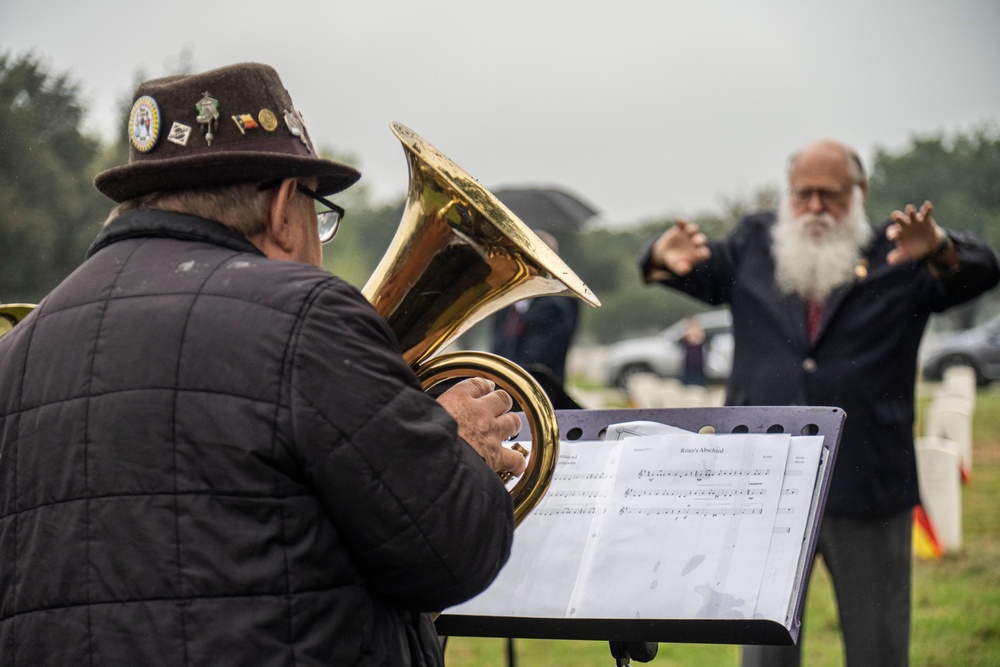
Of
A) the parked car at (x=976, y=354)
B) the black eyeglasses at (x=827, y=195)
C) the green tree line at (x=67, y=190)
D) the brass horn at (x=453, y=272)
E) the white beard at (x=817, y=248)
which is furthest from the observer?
the parked car at (x=976, y=354)

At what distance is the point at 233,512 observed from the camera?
1345mm

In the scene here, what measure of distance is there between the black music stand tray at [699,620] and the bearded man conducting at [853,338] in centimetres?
99

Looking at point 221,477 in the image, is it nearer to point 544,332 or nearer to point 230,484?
point 230,484

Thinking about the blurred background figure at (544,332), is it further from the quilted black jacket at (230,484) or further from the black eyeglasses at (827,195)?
the quilted black jacket at (230,484)

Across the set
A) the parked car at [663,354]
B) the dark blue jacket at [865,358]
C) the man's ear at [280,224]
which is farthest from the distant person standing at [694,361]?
the man's ear at [280,224]

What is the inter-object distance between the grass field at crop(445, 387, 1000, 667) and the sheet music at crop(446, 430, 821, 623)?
2.38 m

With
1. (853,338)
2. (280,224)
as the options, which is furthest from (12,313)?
(853,338)

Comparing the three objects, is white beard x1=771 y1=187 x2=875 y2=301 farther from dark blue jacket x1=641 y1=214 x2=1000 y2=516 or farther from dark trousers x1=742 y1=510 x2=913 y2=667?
dark trousers x1=742 y1=510 x2=913 y2=667

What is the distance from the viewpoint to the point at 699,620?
175 cm

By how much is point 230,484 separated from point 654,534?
0.86 metres

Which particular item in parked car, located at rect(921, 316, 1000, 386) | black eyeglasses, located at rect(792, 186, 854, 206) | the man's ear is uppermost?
the man's ear

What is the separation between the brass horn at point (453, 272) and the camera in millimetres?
1701

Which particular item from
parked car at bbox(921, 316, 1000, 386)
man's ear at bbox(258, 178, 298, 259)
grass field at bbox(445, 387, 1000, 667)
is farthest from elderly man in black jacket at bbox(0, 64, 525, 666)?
parked car at bbox(921, 316, 1000, 386)

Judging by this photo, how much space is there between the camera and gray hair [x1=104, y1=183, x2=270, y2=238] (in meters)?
1.56
